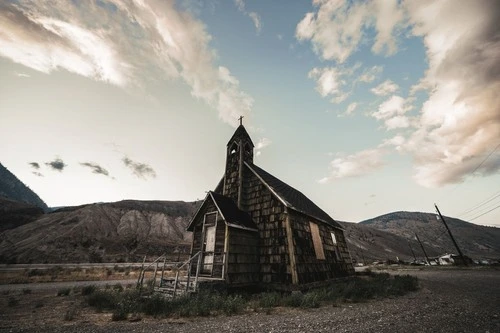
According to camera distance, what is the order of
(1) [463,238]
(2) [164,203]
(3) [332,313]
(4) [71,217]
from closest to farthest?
(3) [332,313], (4) [71,217], (2) [164,203], (1) [463,238]

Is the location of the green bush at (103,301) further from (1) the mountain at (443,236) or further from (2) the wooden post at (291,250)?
(1) the mountain at (443,236)

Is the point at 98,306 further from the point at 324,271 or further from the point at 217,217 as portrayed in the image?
the point at 324,271

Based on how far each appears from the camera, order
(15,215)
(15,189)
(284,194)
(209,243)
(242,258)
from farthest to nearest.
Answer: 1. (15,189)
2. (15,215)
3. (284,194)
4. (209,243)
5. (242,258)

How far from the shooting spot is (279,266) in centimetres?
1175

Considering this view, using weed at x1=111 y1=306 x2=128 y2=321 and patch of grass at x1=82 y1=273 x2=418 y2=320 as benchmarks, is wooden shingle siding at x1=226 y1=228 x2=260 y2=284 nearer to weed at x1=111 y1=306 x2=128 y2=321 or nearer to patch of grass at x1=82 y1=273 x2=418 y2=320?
patch of grass at x1=82 y1=273 x2=418 y2=320

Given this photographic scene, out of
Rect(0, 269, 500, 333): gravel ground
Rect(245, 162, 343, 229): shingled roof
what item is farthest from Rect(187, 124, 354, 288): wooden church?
Rect(0, 269, 500, 333): gravel ground

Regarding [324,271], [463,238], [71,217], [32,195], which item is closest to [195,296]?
[324,271]

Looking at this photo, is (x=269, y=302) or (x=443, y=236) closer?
(x=269, y=302)

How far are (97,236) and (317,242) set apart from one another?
56852mm

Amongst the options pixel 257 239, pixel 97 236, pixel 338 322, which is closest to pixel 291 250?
pixel 257 239

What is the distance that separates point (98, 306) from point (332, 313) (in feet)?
29.7

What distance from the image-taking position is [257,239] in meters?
13.1

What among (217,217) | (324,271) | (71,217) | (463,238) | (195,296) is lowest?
(195,296)

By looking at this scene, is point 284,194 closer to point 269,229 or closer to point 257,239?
point 269,229
